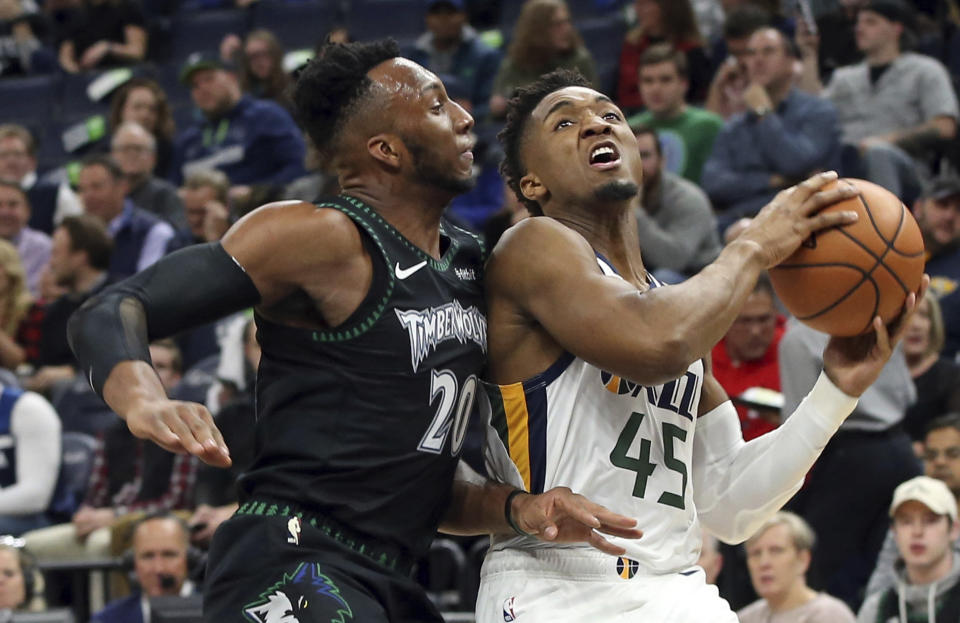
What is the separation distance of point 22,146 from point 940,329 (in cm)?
697

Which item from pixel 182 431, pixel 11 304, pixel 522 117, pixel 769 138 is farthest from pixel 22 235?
pixel 182 431

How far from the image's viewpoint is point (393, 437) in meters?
3.42

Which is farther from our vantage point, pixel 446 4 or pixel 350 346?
pixel 446 4

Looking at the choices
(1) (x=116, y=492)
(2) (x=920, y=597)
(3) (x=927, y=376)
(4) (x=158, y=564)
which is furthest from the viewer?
(1) (x=116, y=492)

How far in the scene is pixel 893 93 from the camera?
915 cm

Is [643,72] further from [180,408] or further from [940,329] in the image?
[180,408]

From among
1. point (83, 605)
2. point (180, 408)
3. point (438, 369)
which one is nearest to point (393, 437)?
point (438, 369)

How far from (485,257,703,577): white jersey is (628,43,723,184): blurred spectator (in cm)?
570

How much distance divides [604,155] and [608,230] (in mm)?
197

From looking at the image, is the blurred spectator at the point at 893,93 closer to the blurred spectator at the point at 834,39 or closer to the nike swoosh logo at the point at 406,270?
the blurred spectator at the point at 834,39

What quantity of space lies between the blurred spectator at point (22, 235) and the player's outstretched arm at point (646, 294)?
719cm

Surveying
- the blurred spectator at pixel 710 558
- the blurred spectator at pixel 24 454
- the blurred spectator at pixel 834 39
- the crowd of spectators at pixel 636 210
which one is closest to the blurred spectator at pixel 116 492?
the crowd of spectators at pixel 636 210

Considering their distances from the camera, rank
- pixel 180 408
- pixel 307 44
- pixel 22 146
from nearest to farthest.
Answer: pixel 180 408, pixel 22 146, pixel 307 44

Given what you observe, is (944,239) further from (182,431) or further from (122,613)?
(182,431)
